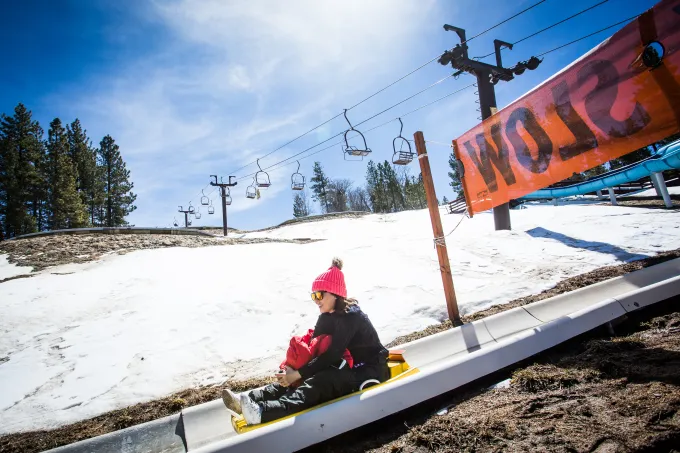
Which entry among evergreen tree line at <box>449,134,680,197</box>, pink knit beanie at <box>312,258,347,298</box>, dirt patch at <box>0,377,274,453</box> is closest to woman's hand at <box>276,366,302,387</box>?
pink knit beanie at <box>312,258,347,298</box>

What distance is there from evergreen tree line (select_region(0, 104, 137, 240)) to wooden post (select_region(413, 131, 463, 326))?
33.8 metres

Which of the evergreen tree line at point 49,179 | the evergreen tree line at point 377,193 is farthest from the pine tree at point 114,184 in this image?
the evergreen tree line at point 377,193

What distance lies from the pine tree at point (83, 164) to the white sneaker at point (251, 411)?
126ft

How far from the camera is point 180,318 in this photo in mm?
5168

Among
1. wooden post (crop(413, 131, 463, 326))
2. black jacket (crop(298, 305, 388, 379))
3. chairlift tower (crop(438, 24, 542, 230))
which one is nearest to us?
black jacket (crop(298, 305, 388, 379))

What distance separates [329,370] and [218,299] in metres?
4.05

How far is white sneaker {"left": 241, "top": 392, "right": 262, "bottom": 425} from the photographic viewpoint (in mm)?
2207

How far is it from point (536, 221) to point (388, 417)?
31.3 ft

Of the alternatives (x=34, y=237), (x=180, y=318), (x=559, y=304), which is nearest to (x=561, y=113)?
(x=559, y=304)

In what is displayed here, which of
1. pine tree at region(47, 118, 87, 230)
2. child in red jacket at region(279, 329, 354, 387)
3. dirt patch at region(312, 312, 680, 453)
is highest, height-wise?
pine tree at region(47, 118, 87, 230)

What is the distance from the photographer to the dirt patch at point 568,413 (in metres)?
1.65

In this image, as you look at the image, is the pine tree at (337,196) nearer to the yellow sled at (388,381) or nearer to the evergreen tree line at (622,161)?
the evergreen tree line at (622,161)

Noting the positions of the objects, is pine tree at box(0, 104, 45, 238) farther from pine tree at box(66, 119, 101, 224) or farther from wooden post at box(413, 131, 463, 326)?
wooden post at box(413, 131, 463, 326)

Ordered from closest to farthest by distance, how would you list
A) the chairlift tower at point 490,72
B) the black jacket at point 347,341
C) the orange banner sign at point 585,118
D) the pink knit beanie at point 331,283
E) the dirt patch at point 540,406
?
the dirt patch at point 540,406 < the black jacket at point 347,341 < the pink knit beanie at point 331,283 < the orange banner sign at point 585,118 < the chairlift tower at point 490,72
